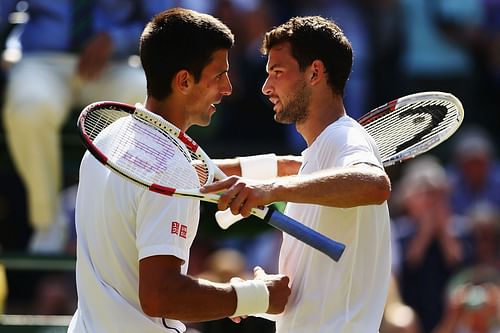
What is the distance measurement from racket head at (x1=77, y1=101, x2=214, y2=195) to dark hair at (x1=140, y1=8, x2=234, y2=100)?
0.15m

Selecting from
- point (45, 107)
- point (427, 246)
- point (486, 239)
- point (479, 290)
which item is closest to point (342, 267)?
point (45, 107)

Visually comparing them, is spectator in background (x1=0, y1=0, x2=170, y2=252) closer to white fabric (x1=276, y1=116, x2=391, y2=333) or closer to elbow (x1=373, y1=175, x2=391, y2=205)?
white fabric (x1=276, y1=116, x2=391, y2=333)

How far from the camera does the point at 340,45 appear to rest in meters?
4.51

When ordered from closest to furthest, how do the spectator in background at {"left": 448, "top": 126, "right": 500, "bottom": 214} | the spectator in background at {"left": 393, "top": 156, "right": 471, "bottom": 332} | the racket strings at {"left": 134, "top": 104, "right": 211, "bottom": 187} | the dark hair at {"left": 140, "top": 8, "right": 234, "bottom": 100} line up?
the racket strings at {"left": 134, "top": 104, "right": 211, "bottom": 187} → the dark hair at {"left": 140, "top": 8, "right": 234, "bottom": 100} → the spectator in background at {"left": 393, "top": 156, "right": 471, "bottom": 332} → the spectator in background at {"left": 448, "top": 126, "right": 500, "bottom": 214}

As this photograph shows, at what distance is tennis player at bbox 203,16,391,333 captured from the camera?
402 cm

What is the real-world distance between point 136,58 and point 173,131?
3797 mm

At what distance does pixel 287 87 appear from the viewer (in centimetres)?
452

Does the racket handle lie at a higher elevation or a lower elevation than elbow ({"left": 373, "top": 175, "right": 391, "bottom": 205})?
lower

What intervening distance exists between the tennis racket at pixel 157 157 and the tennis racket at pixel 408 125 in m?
0.84

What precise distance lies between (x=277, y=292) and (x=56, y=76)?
156 inches

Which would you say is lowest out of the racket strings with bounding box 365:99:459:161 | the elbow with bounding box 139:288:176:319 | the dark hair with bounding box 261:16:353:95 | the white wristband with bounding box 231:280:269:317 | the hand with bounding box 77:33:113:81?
the hand with bounding box 77:33:113:81

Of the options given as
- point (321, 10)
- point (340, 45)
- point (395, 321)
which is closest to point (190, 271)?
point (395, 321)

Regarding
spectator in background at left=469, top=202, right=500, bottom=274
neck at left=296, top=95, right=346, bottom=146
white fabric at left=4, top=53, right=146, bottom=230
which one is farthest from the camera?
spectator in background at left=469, top=202, right=500, bottom=274

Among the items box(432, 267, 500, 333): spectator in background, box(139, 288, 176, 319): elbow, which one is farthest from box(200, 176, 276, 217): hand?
Answer: box(432, 267, 500, 333): spectator in background
